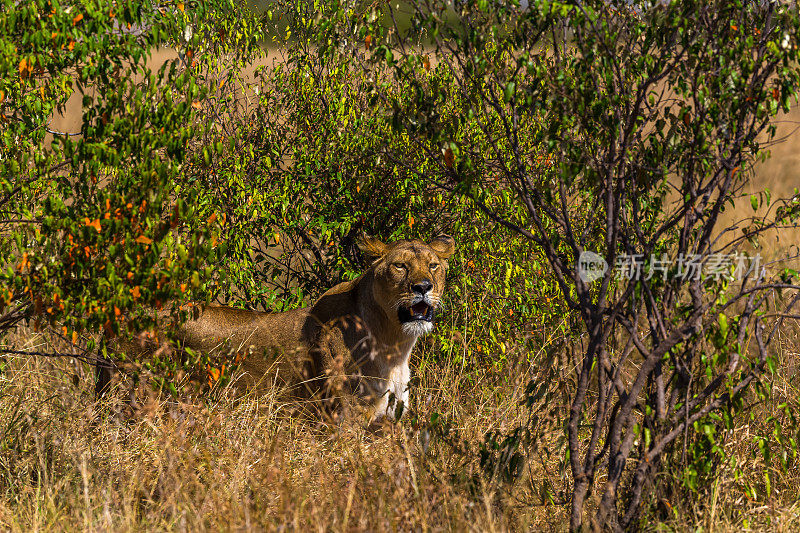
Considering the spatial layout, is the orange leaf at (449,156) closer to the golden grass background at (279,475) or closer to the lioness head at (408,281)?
the golden grass background at (279,475)

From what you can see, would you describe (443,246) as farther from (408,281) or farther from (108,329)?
(108,329)

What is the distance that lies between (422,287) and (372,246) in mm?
560

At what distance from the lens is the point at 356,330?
6.32 metres

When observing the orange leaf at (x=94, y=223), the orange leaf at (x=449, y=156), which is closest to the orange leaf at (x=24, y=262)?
the orange leaf at (x=94, y=223)

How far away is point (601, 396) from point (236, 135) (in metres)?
3.96

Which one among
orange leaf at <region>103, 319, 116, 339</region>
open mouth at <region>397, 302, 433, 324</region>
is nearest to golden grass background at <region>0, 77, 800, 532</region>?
orange leaf at <region>103, 319, 116, 339</region>

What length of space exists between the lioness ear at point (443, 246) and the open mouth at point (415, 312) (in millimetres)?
533

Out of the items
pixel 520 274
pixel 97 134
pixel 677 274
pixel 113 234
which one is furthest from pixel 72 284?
pixel 520 274

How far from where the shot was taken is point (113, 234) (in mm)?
4055

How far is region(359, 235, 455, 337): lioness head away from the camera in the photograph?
19.5 feet

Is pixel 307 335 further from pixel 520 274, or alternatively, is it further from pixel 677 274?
pixel 677 274

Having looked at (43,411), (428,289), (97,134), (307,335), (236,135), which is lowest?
(43,411)

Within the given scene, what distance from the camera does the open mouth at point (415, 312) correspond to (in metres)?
6.00

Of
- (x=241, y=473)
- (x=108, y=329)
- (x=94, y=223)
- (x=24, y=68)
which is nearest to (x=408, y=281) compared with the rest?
(x=241, y=473)
